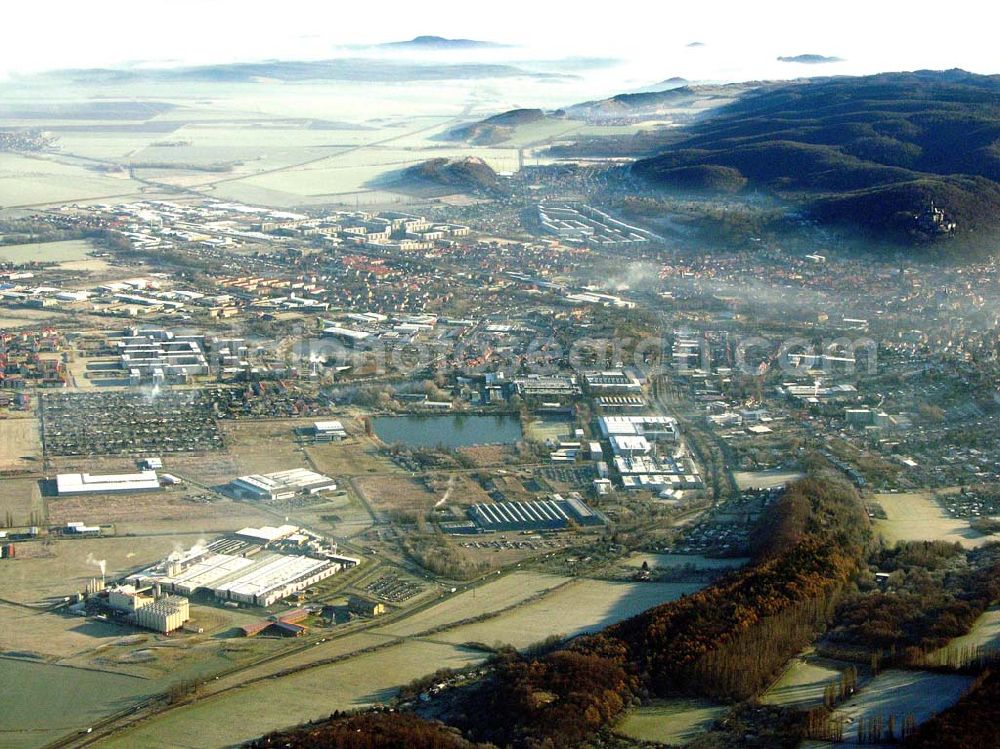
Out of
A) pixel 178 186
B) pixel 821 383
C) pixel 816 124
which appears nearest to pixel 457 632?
pixel 821 383

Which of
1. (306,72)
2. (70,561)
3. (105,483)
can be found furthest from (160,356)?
(306,72)

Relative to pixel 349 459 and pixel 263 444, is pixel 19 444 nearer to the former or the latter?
pixel 263 444

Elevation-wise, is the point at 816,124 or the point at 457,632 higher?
the point at 816,124

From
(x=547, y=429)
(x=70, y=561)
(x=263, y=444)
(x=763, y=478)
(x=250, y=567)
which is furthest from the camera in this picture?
(x=547, y=429)

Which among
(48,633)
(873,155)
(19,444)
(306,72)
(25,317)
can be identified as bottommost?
(48,633)

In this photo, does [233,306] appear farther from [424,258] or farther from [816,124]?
[816,124]
